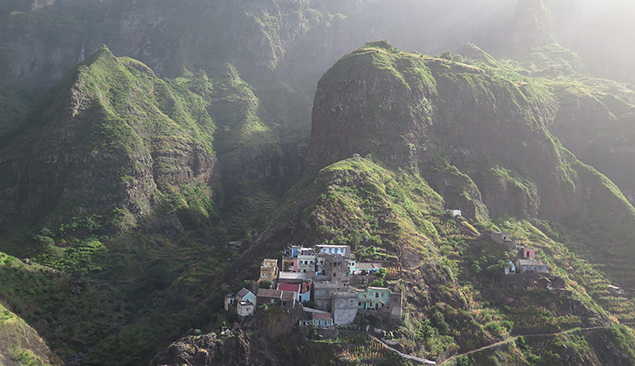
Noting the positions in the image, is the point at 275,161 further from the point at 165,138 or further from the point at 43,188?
the point at 43,188

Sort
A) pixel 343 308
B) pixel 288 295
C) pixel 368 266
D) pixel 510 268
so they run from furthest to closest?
pixel 510 268
pixel 368 266
pixel 343 308
pixel 288 295

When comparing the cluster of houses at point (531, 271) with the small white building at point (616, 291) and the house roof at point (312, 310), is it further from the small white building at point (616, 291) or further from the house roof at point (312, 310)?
the house roof at point (312, 310)

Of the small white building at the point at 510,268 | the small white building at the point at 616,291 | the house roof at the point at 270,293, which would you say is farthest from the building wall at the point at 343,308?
the small white building at the point at 616,291

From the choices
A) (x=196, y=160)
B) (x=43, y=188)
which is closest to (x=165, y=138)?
(x=196, y=160)

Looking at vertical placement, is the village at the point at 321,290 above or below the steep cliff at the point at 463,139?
below

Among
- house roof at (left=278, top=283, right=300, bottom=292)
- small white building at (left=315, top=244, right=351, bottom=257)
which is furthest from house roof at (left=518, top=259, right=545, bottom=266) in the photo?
house roof at (left=278, top=283, right=300, bottom=292)

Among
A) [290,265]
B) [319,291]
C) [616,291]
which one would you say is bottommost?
[319,291]

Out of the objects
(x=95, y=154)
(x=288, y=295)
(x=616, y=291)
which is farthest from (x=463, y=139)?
(x=95, y=154)

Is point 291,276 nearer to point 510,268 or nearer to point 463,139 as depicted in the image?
point 510,268

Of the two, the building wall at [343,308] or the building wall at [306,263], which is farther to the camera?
the building wall at [306,263]

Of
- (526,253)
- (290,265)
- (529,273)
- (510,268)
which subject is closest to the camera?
(290,265)
